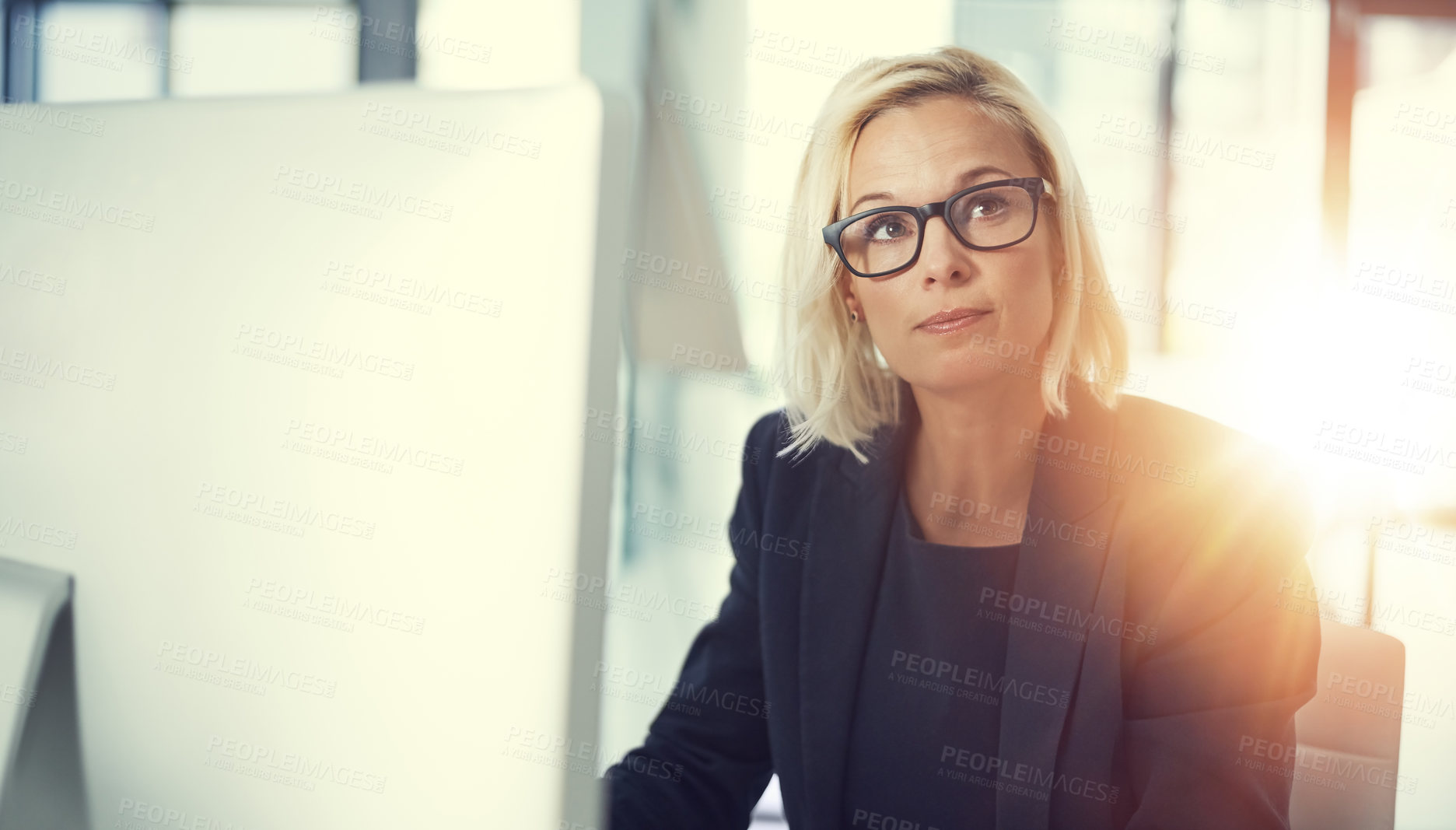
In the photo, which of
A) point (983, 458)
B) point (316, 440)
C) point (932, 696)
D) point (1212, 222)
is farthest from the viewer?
point (1212, 222)

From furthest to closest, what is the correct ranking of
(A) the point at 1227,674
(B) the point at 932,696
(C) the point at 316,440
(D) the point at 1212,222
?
(D) the point at 1212,222
(B) the point at 932,696
(A) the point at 1227,674
(C) the point at 316,440

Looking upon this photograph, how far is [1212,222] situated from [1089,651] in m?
2.76

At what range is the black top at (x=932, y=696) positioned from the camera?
0.90m

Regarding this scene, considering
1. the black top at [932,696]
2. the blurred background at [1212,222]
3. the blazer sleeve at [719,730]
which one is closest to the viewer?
the blazer sleeve at [719,730]

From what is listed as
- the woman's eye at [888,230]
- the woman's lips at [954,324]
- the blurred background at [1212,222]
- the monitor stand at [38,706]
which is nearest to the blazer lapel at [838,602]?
the woman's lips at [954,324]

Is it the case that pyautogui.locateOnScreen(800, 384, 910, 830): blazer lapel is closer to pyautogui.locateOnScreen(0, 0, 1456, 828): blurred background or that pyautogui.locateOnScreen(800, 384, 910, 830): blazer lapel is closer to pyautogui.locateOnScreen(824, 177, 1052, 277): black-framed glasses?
pyautogui.locateOnScreen(824, 177, 1052, 277): black-framed glasses

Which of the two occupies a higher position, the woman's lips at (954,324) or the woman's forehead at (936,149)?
the woman's forehead at (936,149)

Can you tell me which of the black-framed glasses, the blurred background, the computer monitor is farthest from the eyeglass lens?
the blurred background

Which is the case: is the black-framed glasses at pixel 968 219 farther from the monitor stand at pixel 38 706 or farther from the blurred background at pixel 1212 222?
the blurred background at pixel 1212 222

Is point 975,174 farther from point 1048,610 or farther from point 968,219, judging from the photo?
point 1048,610

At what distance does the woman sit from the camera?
2.70 ft

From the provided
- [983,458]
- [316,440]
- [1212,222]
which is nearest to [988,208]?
[983,458]

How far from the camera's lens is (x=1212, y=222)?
119 inches

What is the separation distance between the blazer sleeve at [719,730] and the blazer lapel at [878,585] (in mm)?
72
